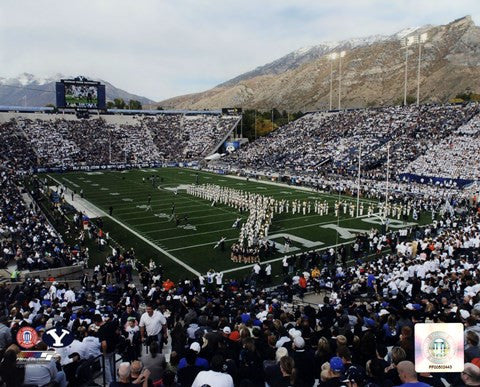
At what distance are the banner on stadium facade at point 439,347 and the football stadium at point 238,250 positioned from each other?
0.01 metres

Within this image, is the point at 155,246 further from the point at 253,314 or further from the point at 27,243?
the point at 253,314

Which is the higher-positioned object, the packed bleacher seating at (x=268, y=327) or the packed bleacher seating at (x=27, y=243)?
the packed bleacher seating at (x=268, y=327)

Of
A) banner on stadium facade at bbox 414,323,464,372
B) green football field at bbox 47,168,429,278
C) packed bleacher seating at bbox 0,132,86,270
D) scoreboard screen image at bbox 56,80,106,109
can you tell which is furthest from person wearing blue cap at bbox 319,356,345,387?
scoreboard screen image at bbox 56,80,106,109

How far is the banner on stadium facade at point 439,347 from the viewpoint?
3.66 meters

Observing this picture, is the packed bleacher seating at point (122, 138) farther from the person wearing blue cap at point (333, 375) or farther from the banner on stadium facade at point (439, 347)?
the banner on stadium facade at point (439, 347)

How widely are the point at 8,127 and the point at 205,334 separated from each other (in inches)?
2449

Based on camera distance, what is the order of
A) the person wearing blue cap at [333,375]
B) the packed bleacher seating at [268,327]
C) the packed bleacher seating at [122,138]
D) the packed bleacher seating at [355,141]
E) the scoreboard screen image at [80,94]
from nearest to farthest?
the person wearing blue cap at [333,375] < the packed bleacher seating at [268,327] < the packed bleacher seating at [355,141] < the packed bleacher seating at [122,138] < the scoreboard screen image at [80,94]

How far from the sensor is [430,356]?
3.66 metres

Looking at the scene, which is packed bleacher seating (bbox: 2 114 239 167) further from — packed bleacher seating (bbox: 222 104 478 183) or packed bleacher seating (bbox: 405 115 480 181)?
packed bleacher seating (bbox: 405 115 480 181)

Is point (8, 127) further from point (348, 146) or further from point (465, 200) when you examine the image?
point (465, 200)

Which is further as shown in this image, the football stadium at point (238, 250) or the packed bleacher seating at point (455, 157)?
the packed bleacher seating at point (455, 157)

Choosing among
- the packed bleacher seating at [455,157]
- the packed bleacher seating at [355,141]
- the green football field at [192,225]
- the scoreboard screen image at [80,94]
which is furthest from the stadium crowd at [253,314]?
the scoreboard screen image at [80,94]

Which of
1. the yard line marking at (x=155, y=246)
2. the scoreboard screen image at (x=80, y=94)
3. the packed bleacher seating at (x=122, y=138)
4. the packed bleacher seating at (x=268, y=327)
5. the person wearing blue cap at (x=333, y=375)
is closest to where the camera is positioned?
the person wearing blue cap at (x=333, y=375)

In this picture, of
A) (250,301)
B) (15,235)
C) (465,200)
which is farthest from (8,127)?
(250,301)
